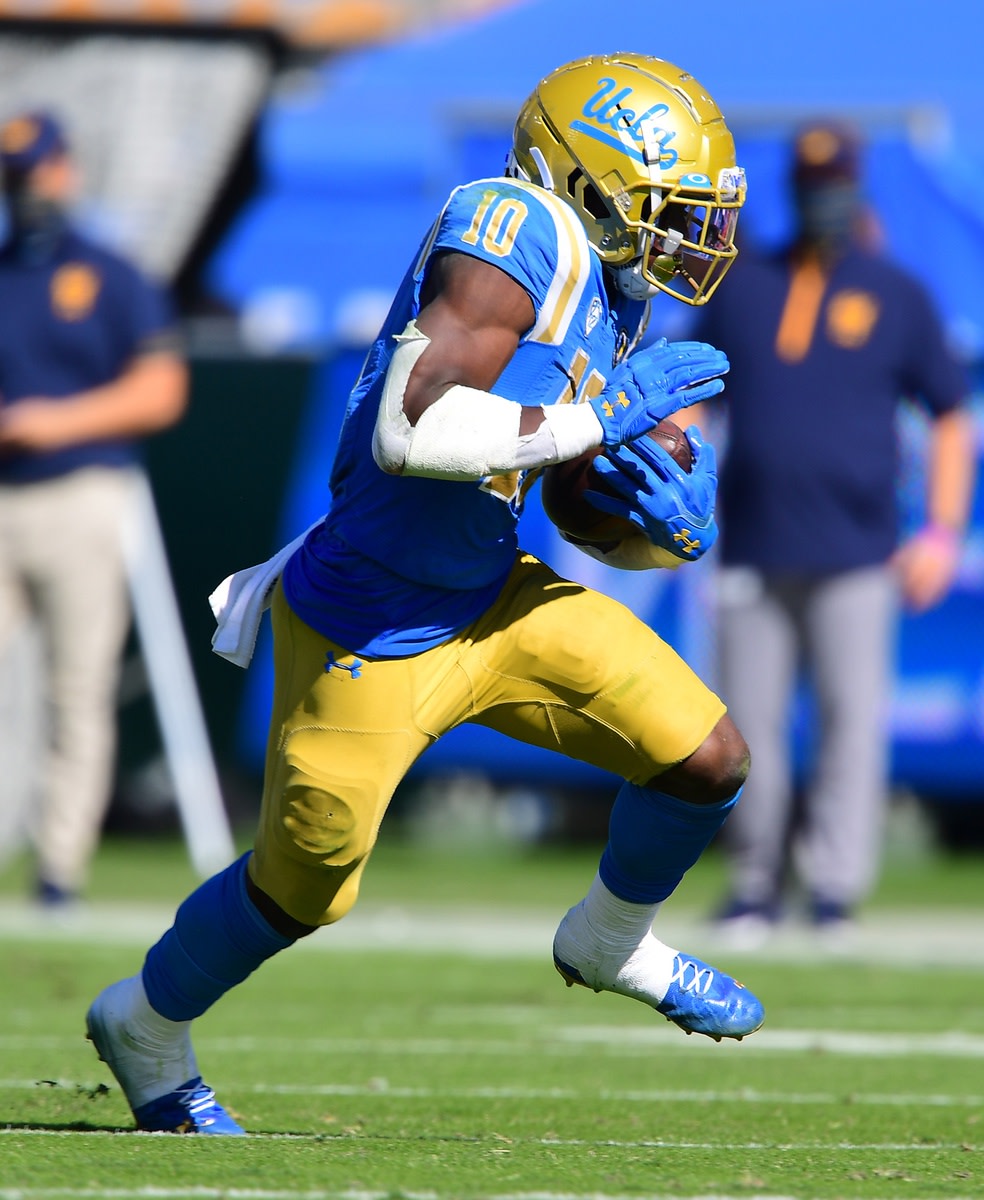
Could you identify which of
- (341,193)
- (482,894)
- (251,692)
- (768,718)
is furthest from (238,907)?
(341,193)

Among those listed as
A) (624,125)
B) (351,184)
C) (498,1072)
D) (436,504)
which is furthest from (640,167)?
(351,184)

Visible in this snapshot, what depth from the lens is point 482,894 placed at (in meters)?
8.53

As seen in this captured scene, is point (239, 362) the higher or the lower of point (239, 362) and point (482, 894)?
the higher

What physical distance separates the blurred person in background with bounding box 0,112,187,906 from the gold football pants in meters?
3.75

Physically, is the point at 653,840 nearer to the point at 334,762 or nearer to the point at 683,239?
the point at 334,762

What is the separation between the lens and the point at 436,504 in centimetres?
371

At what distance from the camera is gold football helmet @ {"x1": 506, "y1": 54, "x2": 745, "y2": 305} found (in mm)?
3773

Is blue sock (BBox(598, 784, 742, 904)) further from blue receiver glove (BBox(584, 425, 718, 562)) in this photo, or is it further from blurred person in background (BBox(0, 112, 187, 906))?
blurred person in background (BBox(0, 112, 187, 906))

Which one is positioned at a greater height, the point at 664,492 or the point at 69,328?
the point at 69,328

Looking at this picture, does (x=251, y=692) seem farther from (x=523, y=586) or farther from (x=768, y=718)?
(x=523, y=586)

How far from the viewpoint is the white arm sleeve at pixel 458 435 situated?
11.4 ft

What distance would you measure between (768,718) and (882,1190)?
12.8ft

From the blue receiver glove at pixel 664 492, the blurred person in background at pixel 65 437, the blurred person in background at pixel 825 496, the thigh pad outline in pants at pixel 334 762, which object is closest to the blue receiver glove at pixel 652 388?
the blue receiver glove at pixel 664 492

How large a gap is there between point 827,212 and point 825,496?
0.92 meters
